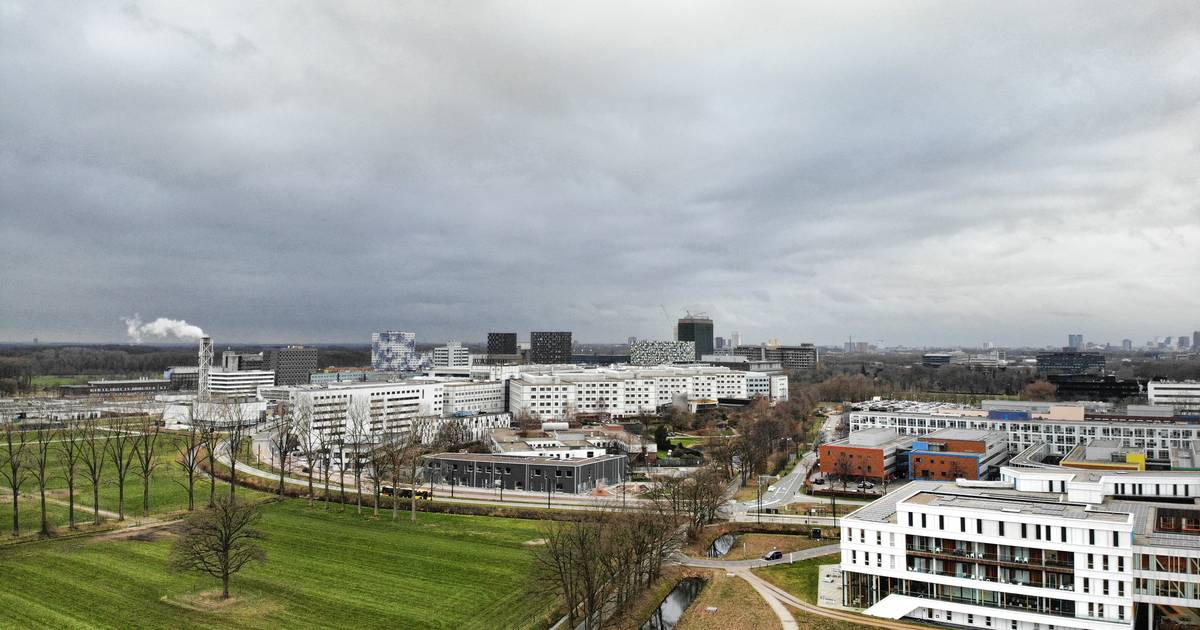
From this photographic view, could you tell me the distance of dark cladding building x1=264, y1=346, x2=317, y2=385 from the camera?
146m

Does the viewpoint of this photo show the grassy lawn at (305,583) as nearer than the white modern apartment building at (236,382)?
Yes

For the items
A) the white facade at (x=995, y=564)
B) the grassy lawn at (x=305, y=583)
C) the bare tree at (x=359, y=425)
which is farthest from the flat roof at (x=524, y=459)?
the white facade at (x=995, y=564)

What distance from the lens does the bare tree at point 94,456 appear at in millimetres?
43250

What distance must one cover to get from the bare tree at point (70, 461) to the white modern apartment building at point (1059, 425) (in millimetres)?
66978

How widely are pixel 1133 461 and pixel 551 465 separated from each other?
40.7 metres

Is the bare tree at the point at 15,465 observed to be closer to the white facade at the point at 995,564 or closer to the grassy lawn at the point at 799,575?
the grassy lawn at the point at 799,575

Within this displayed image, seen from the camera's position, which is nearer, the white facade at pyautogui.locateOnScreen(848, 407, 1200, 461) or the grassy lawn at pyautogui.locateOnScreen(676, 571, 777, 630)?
the grassy lawn at pyautogui.locateOnScreen(676, 571, 777, 630)

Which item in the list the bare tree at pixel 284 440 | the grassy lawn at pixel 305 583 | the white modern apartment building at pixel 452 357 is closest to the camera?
the grassy lawn at pixel 305 583

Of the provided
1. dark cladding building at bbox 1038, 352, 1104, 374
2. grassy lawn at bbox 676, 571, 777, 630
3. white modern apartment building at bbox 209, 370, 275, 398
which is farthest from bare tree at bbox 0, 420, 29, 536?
dark cladding building at bbox 1038, 352, 1104, 374

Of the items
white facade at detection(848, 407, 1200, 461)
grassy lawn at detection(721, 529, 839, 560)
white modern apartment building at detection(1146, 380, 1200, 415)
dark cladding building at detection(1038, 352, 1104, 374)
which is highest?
dark cladding building at detection(1038, 352, 1104, 374)

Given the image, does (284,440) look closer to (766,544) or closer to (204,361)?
(766,544)

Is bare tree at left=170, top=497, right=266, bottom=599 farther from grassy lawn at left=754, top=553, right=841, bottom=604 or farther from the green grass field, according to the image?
grassy lawn at left=754, top=553, right=841, bottom=604

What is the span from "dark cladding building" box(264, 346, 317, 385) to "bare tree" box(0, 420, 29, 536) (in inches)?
2707

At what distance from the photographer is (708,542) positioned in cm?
4116
